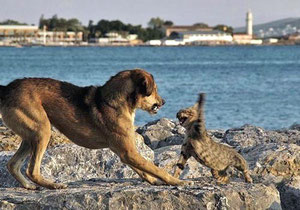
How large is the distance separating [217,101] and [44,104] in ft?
117

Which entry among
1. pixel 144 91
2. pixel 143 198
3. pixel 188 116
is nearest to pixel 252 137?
pixel 188 116

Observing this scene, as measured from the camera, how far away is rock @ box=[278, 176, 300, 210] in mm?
9938

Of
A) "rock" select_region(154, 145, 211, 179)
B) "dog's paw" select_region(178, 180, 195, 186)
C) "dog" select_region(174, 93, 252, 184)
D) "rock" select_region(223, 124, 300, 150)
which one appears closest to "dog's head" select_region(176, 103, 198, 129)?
"dog" select_region(174, 93, 252, 184)

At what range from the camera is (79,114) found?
926 centimetres

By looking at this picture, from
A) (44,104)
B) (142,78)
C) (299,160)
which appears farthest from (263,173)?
(44,104)

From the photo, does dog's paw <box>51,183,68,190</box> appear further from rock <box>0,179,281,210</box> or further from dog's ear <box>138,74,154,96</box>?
dog's ear <box>138,74,154,96</box>

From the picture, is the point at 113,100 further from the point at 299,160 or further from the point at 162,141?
the point at 162,141

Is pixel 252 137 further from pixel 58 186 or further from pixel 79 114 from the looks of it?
pixel 58 186

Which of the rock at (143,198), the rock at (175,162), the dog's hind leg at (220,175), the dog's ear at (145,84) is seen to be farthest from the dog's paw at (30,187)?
the rock at (175,162)

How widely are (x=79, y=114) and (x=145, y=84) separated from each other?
81 cm

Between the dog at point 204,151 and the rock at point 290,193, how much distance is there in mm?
523

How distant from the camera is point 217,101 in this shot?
1750 inches

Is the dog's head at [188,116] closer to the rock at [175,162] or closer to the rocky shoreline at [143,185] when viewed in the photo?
the rocky shoreline at [143,185]

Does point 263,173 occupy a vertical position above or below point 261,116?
above
